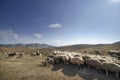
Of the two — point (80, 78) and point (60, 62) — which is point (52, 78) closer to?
point (80, 78)

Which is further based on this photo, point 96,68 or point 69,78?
point 96,68

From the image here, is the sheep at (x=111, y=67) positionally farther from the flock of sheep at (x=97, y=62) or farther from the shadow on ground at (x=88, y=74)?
the shadow on ground at (x=88, y=74)

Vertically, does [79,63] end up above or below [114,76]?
above

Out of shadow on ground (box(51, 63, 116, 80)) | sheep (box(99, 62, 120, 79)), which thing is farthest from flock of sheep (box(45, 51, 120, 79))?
shadow on ground (box(51, 63, 116, 80))

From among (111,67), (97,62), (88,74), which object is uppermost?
(97,62)

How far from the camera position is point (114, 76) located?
47.6 feet

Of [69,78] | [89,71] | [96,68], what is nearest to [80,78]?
[69,78]

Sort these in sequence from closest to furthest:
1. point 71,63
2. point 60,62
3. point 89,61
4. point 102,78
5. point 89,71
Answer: point 102,78, point 89,71, point 89,61, point 71,63, point 60,62

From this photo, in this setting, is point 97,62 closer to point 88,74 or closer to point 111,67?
point 111,67

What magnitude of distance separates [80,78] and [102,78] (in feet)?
10.3

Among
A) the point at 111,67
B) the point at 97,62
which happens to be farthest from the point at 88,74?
the point at 111,67

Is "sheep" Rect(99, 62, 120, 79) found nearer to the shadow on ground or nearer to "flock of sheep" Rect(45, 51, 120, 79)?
"flock of sheep" Rect(45, 51, 120, 79)

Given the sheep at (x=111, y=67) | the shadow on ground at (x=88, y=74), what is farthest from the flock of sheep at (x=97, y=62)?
the shadow on ground at (x=88, y=74)

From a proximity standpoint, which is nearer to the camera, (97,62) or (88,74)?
(88,74)
